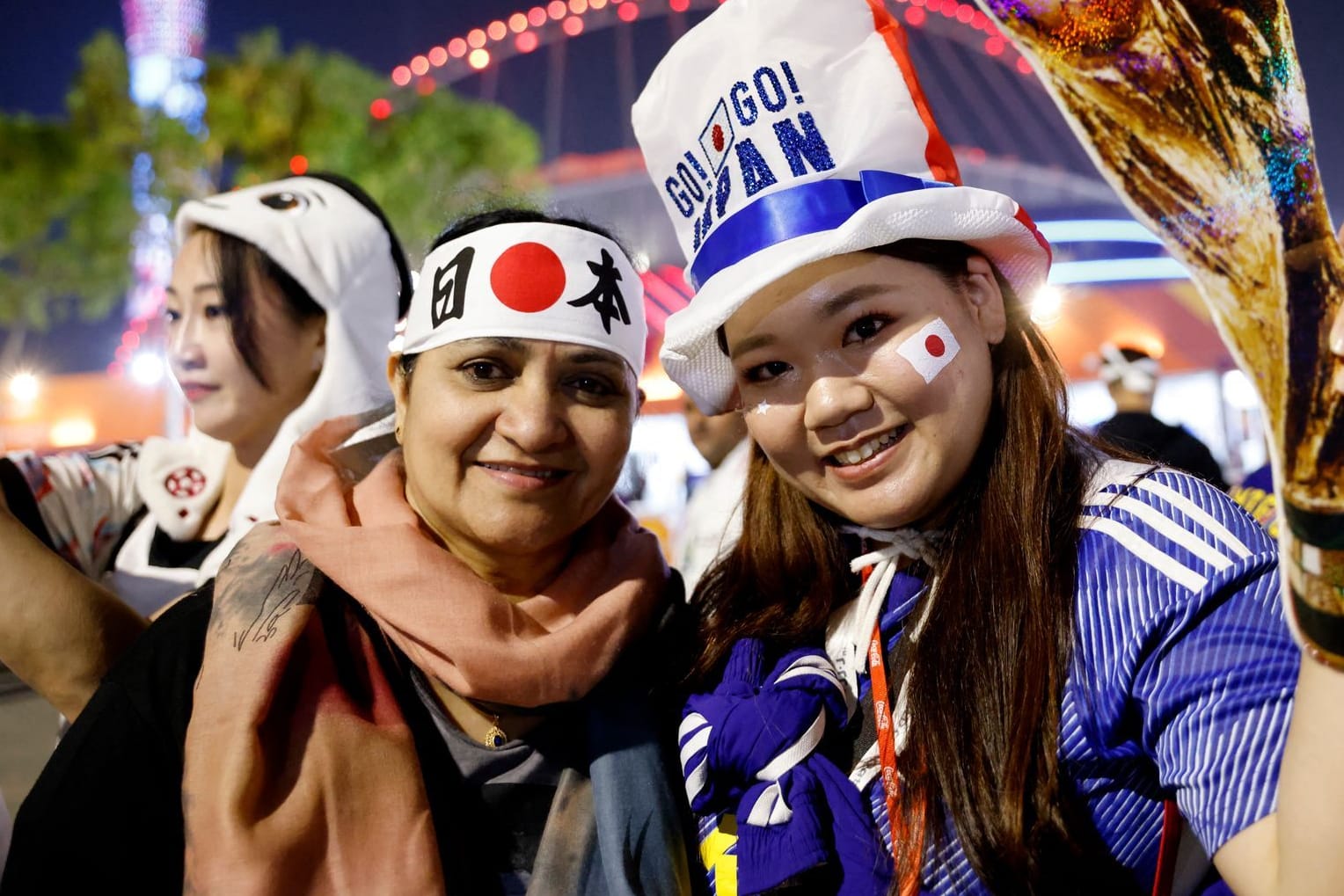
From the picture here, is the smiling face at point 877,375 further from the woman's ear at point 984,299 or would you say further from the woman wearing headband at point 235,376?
the woman wearing headband at point 235,376

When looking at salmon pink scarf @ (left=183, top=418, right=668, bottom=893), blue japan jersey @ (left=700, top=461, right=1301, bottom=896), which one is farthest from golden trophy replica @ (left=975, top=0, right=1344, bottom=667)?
salmon pink scarf @ (left=183, top=418, right=668, bottom=893)

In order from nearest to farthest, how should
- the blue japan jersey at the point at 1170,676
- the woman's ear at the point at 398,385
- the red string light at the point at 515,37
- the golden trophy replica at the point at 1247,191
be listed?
the golden trophy replica at the point at 1247,191 < the blue japan jersey at the point at 1170,676 < the woman's ear at the point at 398,385 < the red string light at the point at 515,37

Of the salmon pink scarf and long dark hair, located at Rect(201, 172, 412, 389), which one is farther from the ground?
long dark hair, located at Rect(201, 172, 412, 389)

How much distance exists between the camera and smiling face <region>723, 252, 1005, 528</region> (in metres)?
1.53

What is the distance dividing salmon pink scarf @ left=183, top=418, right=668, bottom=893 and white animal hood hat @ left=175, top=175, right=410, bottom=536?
0.58 m

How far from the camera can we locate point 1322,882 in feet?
3.33

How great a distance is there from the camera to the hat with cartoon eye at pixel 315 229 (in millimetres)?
2631

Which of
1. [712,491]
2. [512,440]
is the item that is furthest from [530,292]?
[712,491]

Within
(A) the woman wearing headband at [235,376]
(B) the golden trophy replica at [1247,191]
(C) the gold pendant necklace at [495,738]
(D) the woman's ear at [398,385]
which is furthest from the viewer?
(A) the woman wearing headband at [235,376]

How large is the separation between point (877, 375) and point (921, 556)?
1.15 ft

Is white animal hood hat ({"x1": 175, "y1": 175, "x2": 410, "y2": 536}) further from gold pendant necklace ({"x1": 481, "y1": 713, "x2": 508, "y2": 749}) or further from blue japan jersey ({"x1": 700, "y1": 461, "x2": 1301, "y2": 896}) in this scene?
blue japan jersey ({"x1": 700, "y1": 461, "x2": 1301, "y2": 896})

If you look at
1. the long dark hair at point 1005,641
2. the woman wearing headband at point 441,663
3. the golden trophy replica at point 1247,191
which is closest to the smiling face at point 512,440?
the woman wearing headband at point 441,663

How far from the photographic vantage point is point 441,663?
→ 5.90ft

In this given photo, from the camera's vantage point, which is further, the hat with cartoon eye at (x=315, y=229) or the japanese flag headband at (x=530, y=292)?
the hat with cartoon eye at (x=315, y=229)
